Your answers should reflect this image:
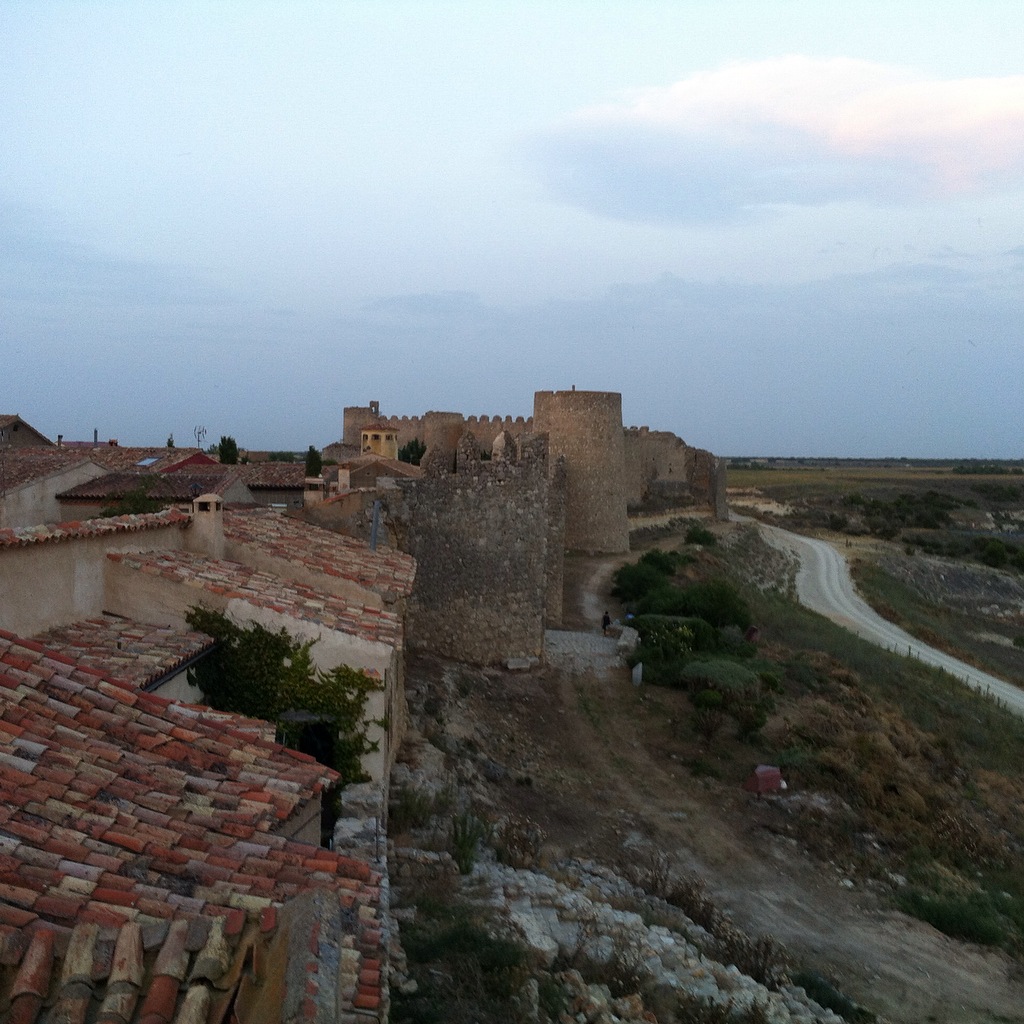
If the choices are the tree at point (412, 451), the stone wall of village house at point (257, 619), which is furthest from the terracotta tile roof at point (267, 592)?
the tree at point (412, 451)

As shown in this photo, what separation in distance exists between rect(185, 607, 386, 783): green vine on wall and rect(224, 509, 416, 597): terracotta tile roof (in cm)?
223

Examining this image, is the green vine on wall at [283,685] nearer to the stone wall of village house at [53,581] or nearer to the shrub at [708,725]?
Answer: the stone wall of village house at [53,581]

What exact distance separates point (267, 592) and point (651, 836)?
21.2 ft

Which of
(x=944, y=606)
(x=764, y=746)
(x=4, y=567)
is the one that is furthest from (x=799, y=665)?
(x=944, y=606)

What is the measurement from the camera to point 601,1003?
261 inches

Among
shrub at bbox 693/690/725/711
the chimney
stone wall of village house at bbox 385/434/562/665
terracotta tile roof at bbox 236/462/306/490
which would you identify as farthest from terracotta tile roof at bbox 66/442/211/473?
the chimney

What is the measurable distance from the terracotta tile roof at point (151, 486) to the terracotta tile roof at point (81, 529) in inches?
576

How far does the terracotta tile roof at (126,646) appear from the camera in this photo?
729 centimetres

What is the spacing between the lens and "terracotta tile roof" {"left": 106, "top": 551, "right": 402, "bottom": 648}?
8617 millimetres

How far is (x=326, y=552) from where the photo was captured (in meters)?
12.0

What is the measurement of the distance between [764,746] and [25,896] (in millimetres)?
14603

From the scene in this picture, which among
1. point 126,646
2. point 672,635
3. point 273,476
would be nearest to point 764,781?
point 672,635

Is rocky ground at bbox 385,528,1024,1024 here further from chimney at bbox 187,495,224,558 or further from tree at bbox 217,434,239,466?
tree at bbox 217,434,239,466

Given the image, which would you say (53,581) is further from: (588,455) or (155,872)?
(588,455)
